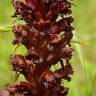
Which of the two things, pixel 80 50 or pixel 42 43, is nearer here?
pixel 42 43

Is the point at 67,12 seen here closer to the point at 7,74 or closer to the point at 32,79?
the point at 32,79

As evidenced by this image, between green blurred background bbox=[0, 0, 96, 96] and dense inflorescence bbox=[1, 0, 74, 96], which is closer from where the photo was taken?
dense inflorescence bbox=[1, 0, 74, 96]

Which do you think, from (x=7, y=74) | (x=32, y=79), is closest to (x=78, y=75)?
(x=7, y=74)

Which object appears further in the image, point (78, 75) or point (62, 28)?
point (78, 75)

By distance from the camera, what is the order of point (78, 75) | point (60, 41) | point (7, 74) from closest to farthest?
point (60, 41) → point (7, 74) → point (78, 75)

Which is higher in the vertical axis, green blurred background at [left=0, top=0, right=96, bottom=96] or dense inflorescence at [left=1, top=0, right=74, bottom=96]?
green blurred background at [left=0, top=0, right=96, bottom=96]
